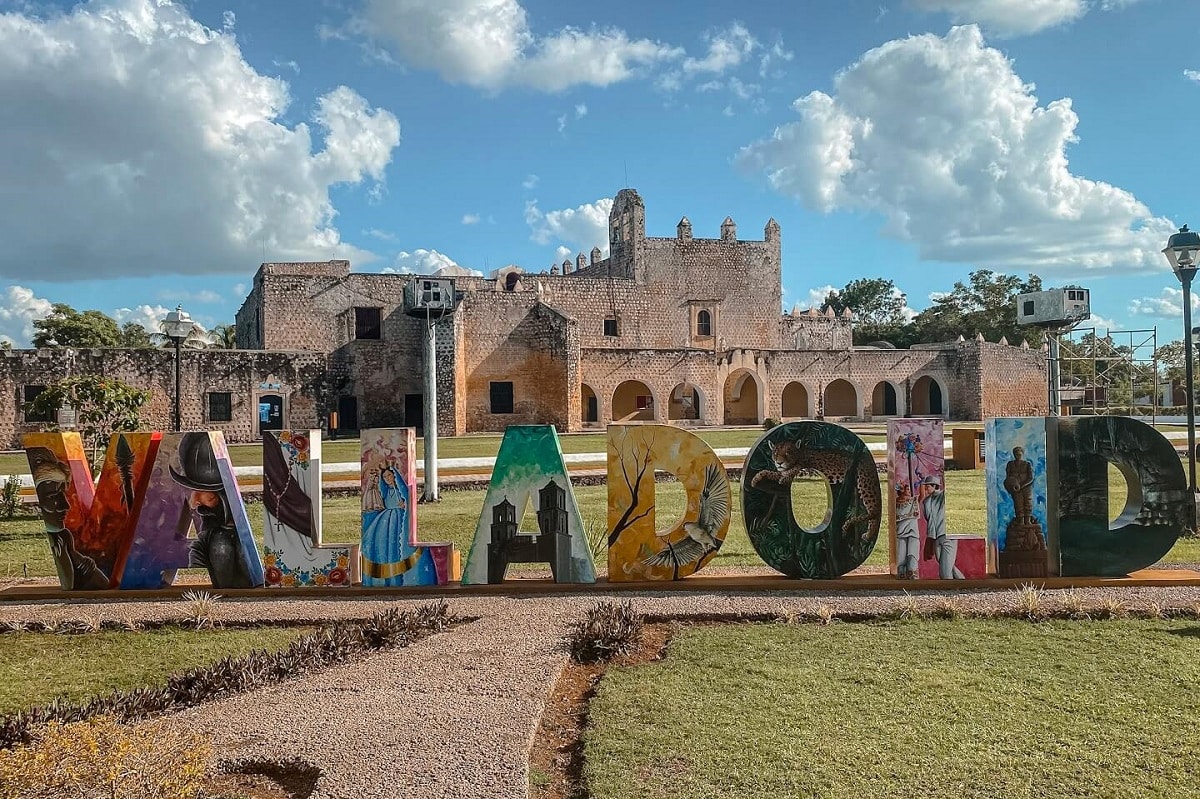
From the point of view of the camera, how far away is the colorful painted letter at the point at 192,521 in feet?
21.7

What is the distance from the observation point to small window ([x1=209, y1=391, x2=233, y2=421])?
27172 millimetres

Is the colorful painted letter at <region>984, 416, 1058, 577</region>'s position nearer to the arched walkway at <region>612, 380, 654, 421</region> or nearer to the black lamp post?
the black lamp post

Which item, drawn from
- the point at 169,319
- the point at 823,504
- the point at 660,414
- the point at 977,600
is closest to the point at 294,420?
the point at 660,414

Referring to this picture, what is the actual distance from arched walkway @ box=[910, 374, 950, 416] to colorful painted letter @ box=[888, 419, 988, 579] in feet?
103

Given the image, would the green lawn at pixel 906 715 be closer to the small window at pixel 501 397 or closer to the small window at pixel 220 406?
the small window at pixel 220 406

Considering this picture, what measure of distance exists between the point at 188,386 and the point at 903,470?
24849 mm

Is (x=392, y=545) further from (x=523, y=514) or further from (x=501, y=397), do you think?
(x=501, y=397)

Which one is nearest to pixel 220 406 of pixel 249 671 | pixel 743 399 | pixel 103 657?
pixel 743 399

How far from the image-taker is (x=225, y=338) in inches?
1729

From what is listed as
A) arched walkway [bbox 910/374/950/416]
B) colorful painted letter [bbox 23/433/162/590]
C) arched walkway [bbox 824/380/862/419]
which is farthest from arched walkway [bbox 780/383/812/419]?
colorful painted letter [bbox 23/433/162/590]

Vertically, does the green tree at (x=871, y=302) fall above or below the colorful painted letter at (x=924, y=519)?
above

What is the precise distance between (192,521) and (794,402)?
3351cm

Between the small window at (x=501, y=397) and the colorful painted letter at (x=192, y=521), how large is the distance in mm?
24012

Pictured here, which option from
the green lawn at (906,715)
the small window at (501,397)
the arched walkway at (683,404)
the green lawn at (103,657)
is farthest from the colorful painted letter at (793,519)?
the arched walkway at (683,404)
